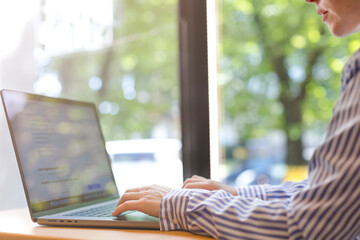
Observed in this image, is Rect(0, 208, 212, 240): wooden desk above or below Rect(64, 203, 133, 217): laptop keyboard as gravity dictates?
above

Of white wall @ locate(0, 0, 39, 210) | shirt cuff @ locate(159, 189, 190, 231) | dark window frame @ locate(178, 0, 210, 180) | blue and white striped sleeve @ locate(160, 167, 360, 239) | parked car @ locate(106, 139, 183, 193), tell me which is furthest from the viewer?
parked car @ locate(106, 139, 183, 193)

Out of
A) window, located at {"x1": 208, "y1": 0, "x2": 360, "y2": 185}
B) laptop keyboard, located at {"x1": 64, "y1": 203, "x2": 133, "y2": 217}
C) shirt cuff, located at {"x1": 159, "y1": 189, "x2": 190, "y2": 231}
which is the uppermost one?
shirt cuff, located at {"x1": 159, "y1": 189, "x2": 190, "y2": 231}

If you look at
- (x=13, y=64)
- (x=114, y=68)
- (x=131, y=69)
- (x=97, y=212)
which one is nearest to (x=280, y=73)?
(x=131, y=69)

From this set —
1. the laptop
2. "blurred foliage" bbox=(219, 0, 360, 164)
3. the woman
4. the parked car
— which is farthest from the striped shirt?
"blurred foliage" bbox=(219, 0, 360, 164)

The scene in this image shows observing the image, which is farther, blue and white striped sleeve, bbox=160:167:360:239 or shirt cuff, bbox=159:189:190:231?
shirt cuff, bbox=159:189:190:231

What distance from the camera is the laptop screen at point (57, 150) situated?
991 millimetres

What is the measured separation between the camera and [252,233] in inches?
28.4

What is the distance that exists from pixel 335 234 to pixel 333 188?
0.08 metres

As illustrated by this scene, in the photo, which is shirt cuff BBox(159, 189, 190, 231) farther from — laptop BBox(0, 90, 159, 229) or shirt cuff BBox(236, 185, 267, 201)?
shirt cuff BBox(236, 185, 267, 201)

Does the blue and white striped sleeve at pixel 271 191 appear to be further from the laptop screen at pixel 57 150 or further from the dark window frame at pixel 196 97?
the dark window frame at pixel 196 97

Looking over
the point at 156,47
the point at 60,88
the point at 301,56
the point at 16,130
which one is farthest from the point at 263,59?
the point at 16,130

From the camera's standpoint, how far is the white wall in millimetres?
1303

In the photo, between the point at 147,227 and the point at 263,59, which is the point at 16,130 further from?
the point at 263,59

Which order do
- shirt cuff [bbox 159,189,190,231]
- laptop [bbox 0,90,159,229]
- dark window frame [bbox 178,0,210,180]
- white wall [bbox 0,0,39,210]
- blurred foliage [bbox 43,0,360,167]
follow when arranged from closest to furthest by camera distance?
shirt cuff [bbox 159,189,190,231], laptop [bbox 0,90,159,229], white wall [bbox 0,0,39,210], dark window frame [bbox 178,0,210,180], blurred foliage [bbox 43,0,360,167]
